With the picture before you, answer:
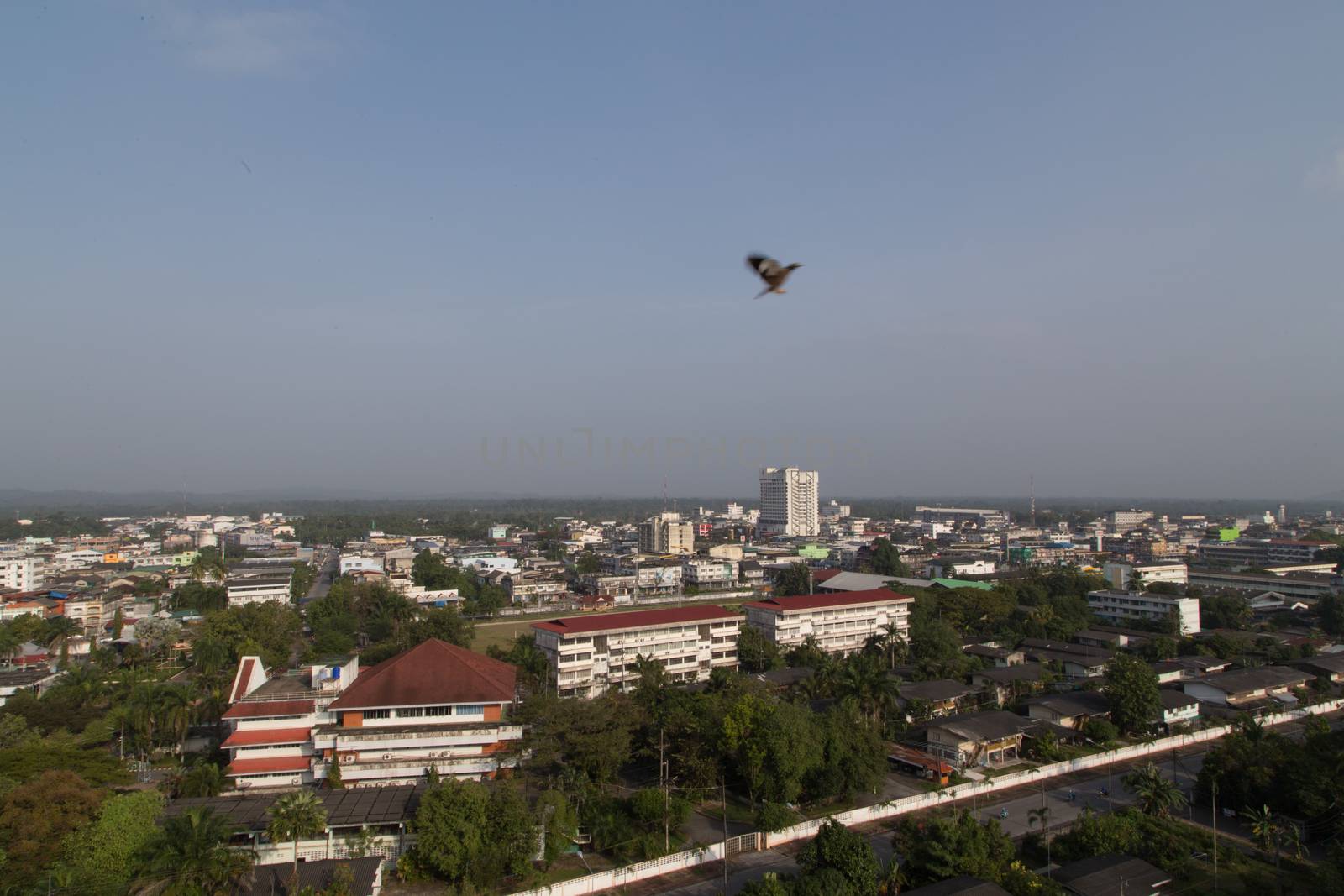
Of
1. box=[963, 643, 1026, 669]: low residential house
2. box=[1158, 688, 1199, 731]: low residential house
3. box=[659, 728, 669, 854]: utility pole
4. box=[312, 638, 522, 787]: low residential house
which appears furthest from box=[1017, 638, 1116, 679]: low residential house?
box=[312, 638, 522, 787]: low residential house

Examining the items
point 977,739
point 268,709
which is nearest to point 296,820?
point 268,709

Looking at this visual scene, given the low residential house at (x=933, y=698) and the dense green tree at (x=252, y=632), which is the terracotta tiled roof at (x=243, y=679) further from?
the low residential house at (x=933, y=698)

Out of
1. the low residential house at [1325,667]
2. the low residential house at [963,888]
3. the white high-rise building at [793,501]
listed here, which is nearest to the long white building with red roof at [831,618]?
the low residential house at [1325,667]

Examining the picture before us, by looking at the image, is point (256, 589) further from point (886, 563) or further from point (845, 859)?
point (845, 859)

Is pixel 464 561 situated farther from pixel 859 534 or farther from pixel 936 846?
pixel 936 846

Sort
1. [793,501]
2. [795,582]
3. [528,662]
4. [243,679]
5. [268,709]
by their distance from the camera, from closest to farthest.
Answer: [268,709]
[243,679]
[528,662]
[795,582]
[793,501]

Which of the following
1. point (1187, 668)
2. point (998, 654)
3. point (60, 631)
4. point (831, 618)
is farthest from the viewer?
point (60, 631)

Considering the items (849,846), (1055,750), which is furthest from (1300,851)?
(849,846)

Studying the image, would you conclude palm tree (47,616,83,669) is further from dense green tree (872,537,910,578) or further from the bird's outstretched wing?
dense green tree (872,537,910,578)
